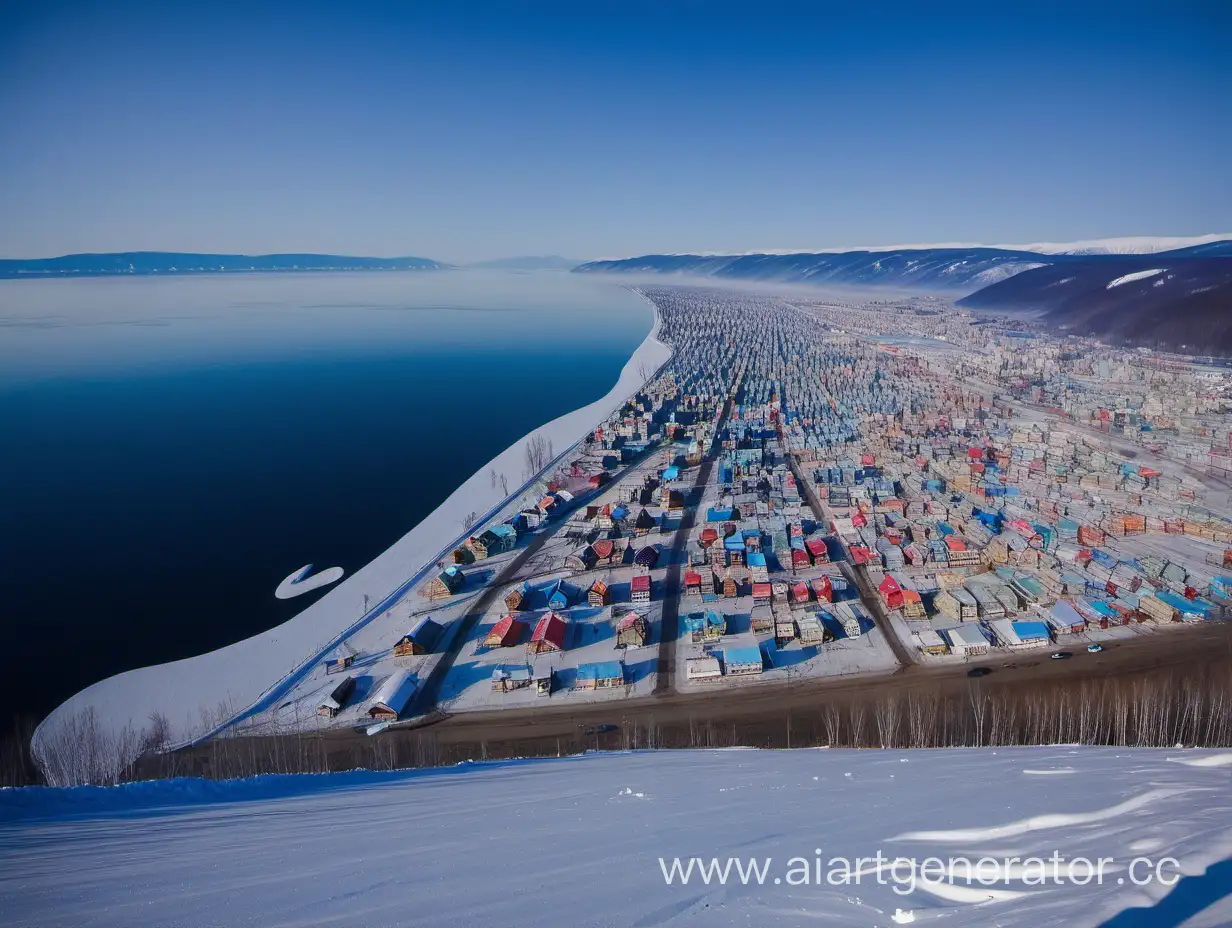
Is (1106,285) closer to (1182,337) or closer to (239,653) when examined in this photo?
(1182,337)

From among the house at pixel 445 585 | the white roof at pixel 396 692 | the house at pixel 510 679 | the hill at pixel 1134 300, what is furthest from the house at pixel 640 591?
the hill at pixel 1134 300

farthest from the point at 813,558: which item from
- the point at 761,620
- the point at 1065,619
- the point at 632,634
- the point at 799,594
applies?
the point at 632,634

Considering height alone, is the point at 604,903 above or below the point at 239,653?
above

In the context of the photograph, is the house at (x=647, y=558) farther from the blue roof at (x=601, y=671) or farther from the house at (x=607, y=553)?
the blue roof at (x=601, y=671)

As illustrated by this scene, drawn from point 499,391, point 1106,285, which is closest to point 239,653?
point 499,391

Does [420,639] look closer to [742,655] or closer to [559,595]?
[559,595]

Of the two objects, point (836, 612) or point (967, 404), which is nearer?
point (836, 612)

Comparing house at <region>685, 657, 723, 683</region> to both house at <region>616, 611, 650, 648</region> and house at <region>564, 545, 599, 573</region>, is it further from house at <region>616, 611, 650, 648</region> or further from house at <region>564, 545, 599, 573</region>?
house at <region>564, 545, 599, 573</region>
